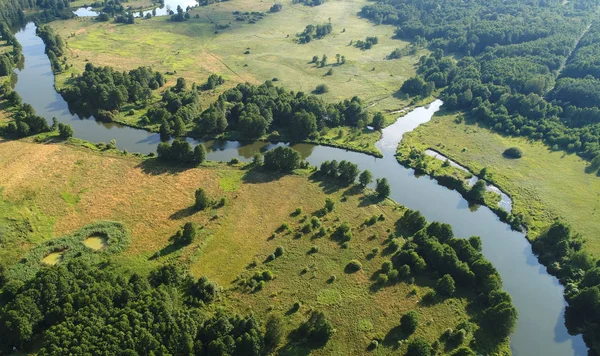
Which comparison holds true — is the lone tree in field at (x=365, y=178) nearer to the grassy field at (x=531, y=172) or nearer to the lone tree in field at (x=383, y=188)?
the lone tree in field at (x=383, y=188)

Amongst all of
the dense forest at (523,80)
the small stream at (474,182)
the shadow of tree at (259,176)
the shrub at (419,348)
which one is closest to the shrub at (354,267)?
the shrub at (419,348)

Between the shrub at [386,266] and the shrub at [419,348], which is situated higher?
the shrub at [386,266]

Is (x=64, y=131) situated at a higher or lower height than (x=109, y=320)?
higher

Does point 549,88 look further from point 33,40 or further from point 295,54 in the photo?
point 33,40

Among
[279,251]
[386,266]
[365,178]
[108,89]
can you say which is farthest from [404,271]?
[108,89]

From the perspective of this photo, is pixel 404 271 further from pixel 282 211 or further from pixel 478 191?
pixel 478 191

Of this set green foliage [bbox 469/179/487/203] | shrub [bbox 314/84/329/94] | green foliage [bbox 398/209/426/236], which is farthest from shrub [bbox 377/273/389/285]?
shrub [bbox 314/84/329/94]
